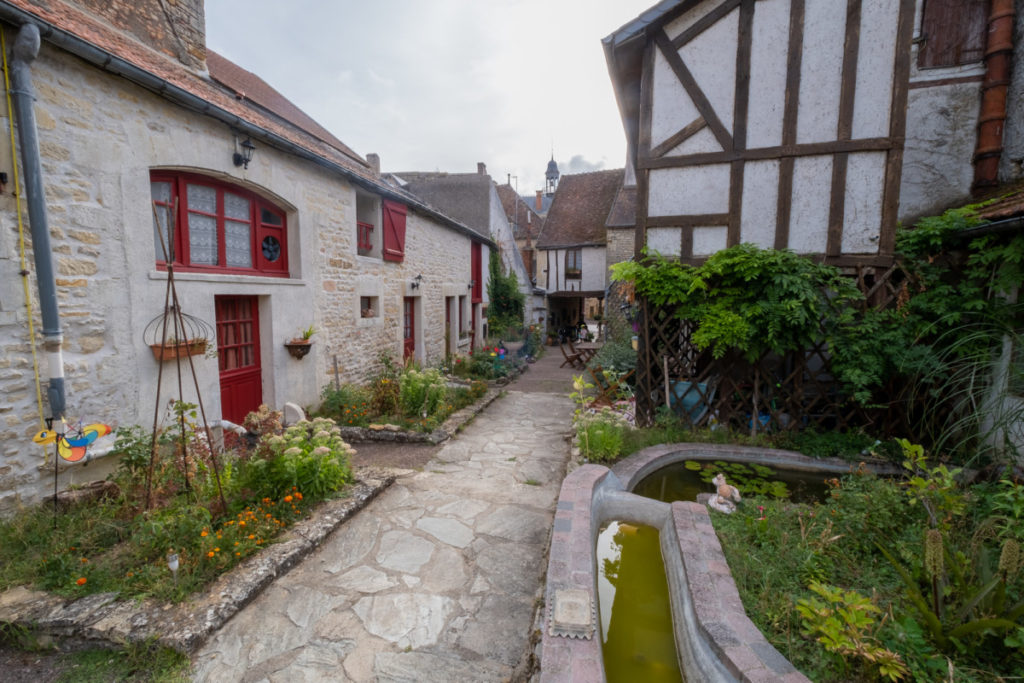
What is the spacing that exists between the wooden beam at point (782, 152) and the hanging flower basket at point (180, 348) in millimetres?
5667

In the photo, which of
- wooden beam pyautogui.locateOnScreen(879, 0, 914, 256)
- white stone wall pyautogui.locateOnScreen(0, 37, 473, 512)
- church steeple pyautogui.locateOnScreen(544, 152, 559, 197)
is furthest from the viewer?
church steeple pyautogui.locateOnScreen(544, 152, 559, 197)

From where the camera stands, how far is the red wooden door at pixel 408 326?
917 centimetres

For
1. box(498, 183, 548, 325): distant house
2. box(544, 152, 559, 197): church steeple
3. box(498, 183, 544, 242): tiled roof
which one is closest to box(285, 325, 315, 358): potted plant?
box(498, 183, 548, 325): distant house

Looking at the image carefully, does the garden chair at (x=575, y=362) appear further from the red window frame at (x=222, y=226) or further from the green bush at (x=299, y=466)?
the green bush at (x=299, y=466)

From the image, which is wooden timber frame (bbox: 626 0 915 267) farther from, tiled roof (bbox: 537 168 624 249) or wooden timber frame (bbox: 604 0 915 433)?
tiled roof (bbox: 537 168 624 249)

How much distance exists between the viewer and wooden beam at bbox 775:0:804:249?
5129mm

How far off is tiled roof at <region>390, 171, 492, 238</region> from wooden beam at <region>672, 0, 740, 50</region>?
9.69 meters

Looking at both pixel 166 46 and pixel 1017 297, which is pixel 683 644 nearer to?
pixel 1017 297

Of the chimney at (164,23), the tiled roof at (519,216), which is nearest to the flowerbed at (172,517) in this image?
the chimney at (164,23)

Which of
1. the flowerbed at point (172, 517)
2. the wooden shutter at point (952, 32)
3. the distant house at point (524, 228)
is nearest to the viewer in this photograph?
the flowerbed at point (172, 517)

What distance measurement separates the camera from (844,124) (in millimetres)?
5102

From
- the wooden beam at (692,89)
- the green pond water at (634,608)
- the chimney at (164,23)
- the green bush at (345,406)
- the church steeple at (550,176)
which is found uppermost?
the church steeple at (550,176)

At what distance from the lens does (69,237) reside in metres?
3.58

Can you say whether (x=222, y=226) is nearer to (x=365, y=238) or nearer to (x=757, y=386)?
(x=365, y=238)
